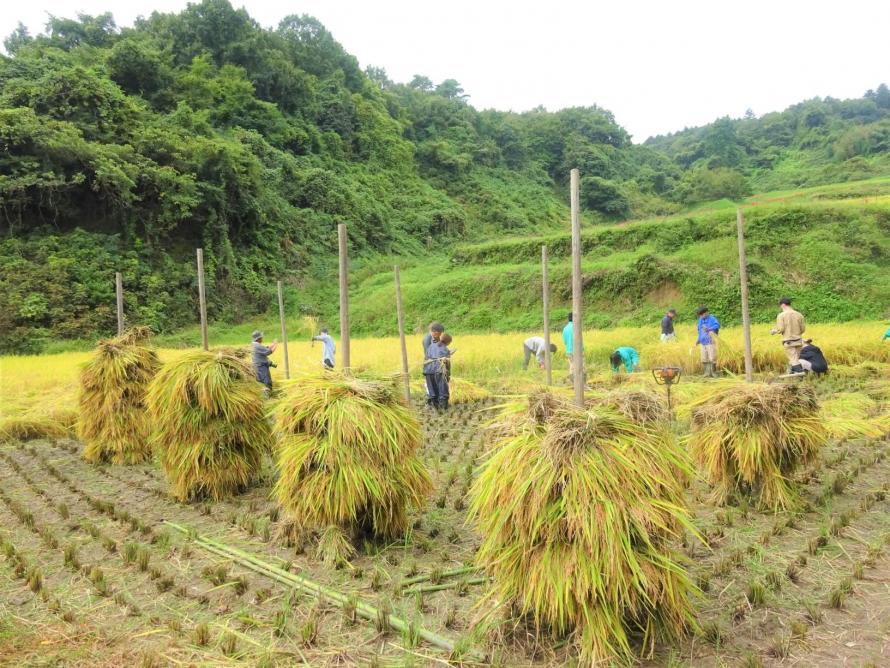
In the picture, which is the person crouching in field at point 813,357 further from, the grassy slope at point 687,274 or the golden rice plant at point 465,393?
the grassy slope at point 687,274

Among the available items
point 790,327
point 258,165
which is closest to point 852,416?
point 790,327

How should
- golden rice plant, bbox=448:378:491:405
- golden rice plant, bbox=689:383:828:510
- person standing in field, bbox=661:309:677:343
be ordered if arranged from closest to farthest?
1. golden rice plant, bbox=689:383:828:510
2. golden rice plant, bbox=448:378:491:405
3. person standing in field, bbox=661:309:677:343

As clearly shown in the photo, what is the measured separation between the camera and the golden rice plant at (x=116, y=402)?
22.0ft

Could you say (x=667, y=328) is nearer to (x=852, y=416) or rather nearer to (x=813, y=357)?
(x=813, y=357)

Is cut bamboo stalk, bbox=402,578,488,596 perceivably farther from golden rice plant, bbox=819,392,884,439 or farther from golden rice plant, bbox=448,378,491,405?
golden rice plant, bbox=448,378,491,405

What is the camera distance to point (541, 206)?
4353 cm

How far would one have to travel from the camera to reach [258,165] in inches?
1067

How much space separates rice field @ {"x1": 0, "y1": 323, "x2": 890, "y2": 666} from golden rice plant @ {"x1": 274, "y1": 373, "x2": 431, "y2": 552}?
25cm

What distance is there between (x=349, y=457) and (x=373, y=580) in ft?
2.63

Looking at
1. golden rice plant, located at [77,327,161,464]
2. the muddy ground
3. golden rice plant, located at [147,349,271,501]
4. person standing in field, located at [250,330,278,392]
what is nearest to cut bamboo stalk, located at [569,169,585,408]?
the muddy ground

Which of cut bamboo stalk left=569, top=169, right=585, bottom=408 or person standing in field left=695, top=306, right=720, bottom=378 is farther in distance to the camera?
person standing in field left=695, top=306, right=720, bottom=378

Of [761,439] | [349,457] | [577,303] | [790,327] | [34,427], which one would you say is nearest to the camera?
[577,303]

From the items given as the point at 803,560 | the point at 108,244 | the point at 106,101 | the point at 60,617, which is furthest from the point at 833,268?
the point at 106,101

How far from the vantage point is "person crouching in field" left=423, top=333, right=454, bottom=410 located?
8.80m
